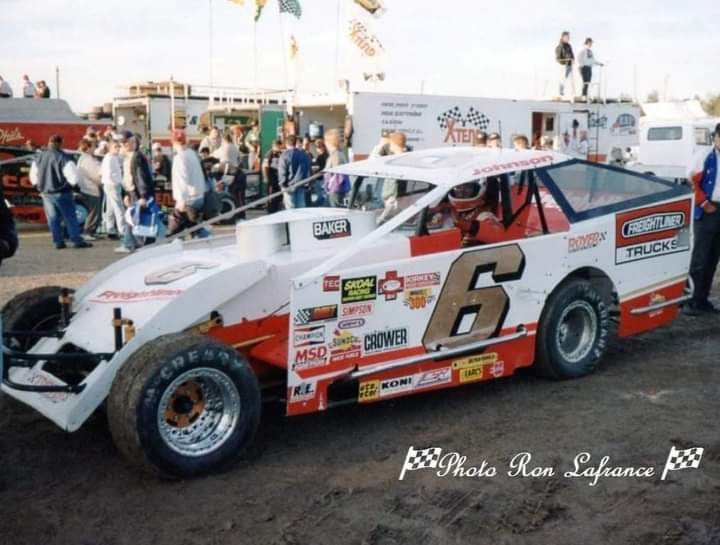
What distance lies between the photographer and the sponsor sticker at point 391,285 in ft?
16.9

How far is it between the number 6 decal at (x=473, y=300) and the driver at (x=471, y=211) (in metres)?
0.29

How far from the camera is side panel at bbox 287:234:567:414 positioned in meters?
4.87

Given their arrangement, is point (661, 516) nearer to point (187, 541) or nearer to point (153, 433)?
point (187, 541)

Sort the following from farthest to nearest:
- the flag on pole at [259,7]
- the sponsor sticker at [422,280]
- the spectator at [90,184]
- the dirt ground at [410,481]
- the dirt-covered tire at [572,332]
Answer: the flag on pole at [259,7], the spectator at [90,184], the dirt-covered tire at [572,332], the sponsor sticker at [422,280], the dirt ground at [410,481]

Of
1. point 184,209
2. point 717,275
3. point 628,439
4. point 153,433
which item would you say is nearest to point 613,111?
point 717,275

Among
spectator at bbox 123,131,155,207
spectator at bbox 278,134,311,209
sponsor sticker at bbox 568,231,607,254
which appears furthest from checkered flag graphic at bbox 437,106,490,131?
sponsor sticker at bbox 568,231,607,254

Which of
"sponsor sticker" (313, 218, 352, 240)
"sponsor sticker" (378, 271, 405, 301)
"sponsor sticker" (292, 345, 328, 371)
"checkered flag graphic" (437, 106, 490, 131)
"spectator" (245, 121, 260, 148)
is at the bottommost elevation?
"sponsor sticker" (292, 345, 328, 371)

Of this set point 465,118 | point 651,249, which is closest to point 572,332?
point 651,249

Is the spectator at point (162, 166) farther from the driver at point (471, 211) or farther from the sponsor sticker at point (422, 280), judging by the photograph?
the sponsor sticker at point (422, 280)

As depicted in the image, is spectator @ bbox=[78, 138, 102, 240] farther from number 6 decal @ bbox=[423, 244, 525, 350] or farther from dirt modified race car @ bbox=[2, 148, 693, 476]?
number 6 decal @ bbox=[423, 244, 525, 350]

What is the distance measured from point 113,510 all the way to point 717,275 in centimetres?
859

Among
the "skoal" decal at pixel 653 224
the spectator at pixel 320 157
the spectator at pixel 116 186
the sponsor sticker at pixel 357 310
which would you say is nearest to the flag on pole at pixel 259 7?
the spectator at pixel 320 157

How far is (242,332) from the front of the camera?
204 inches

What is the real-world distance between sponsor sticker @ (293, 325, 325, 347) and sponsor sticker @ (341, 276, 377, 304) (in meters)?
0.24
